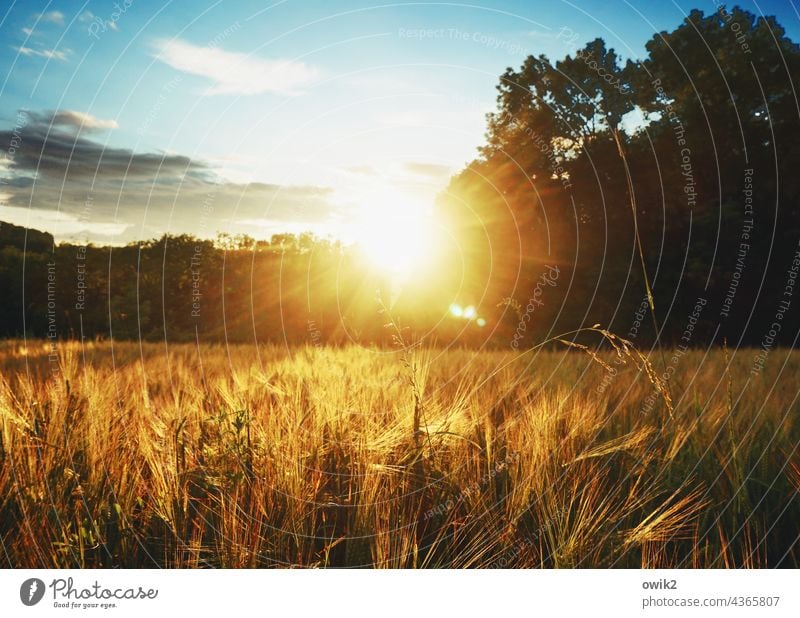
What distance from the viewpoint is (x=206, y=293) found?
57.8 ft

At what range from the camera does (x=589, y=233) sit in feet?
51.1

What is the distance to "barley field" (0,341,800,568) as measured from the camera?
2.23 m

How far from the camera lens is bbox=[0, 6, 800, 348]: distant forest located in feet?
39.2

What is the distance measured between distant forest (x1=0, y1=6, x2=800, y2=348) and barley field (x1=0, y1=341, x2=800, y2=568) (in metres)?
7.35

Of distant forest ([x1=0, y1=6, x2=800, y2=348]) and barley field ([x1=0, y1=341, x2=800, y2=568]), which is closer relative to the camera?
barley field ([x1=0, y1=341, x2=800, y2=568])

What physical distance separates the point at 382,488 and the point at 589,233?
14.7 meters

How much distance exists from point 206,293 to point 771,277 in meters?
17.8

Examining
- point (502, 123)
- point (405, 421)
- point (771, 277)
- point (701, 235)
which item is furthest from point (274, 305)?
point (405, 421)

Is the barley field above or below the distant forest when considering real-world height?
below

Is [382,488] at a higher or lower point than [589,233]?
lower

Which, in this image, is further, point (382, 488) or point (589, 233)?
point (589, 233)
